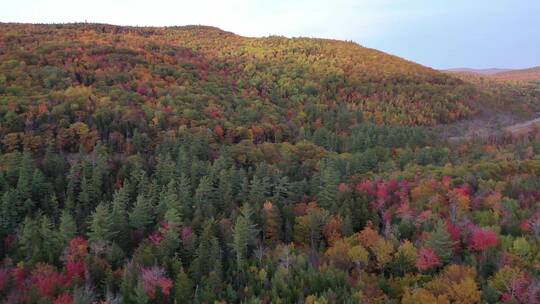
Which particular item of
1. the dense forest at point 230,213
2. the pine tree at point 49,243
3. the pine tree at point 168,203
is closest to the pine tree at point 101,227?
the dense forest at point 230,213

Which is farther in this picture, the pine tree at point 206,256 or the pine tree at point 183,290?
the pine tree at point 206,256

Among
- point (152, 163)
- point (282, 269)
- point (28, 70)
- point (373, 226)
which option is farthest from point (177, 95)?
point (282, 269)

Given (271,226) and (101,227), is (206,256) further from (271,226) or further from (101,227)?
(101,227)

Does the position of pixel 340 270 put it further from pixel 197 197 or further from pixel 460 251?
pixel 197 197

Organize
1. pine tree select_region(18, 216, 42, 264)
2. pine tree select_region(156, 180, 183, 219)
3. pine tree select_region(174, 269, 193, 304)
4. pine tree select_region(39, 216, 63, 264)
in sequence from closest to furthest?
1. pine tree select_region(174, 269, 193, 304)
2. pine tree select_region(18, 216, 42, 264)
3. pine tree select_region(39, 216, 63, 264)
4. pine tree select_region(156, 180, 183, 219)

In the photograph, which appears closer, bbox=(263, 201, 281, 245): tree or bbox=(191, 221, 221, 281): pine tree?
bbox=(191, 221, 221, 281): pine tree

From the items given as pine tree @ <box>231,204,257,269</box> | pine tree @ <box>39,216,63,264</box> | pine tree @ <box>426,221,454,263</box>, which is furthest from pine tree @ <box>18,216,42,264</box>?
pine tree @ <box>426,221,454,263</box>

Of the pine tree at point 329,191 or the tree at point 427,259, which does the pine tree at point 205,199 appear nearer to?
the pine tree at point 329,191

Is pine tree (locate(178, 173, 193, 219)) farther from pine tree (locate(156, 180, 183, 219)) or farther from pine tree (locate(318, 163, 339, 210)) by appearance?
pine tree (locate(318, 163, 339, 210))

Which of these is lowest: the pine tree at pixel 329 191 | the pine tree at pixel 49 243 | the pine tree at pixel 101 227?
the pine tree at pixel 49 243

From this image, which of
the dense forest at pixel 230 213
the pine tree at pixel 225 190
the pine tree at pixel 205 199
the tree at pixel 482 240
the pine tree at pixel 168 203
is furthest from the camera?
the pine tree at pixel 225 190

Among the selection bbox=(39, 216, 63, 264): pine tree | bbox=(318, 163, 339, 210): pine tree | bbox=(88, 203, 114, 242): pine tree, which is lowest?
bbox=(39, 216, 63, 264): pine tree
